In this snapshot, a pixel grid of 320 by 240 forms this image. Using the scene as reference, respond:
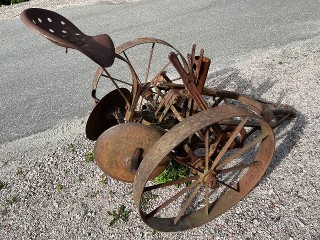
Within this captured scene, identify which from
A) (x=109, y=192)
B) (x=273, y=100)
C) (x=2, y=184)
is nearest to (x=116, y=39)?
(x=273, y=100)

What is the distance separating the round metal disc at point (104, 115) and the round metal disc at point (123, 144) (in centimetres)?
60

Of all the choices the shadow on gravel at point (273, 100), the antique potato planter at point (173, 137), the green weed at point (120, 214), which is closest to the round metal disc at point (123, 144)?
the antique potato planter at point (173, 137)

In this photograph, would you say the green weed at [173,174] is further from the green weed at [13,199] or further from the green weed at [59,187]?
A: the green weed at [13,199]

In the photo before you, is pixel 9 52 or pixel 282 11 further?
pixel 282 11

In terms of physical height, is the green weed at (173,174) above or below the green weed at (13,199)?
above

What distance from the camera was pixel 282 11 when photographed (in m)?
6.60

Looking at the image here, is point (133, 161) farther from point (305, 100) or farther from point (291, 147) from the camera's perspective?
point (305, 100)

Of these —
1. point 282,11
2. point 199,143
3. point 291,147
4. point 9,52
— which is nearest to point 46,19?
point 199,143

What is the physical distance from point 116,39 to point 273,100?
3027mm

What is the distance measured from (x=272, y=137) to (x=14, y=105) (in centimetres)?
345

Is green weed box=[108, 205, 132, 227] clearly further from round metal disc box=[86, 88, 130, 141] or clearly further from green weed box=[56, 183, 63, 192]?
round metal disc box=[86, 88, 130, 141]

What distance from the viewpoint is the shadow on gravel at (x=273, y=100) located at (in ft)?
10.9

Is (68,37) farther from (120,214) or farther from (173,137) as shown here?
(120,214)

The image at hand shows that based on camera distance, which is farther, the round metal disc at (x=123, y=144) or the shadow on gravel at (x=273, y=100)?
the shadow on gravel at (x=273, y=100)
